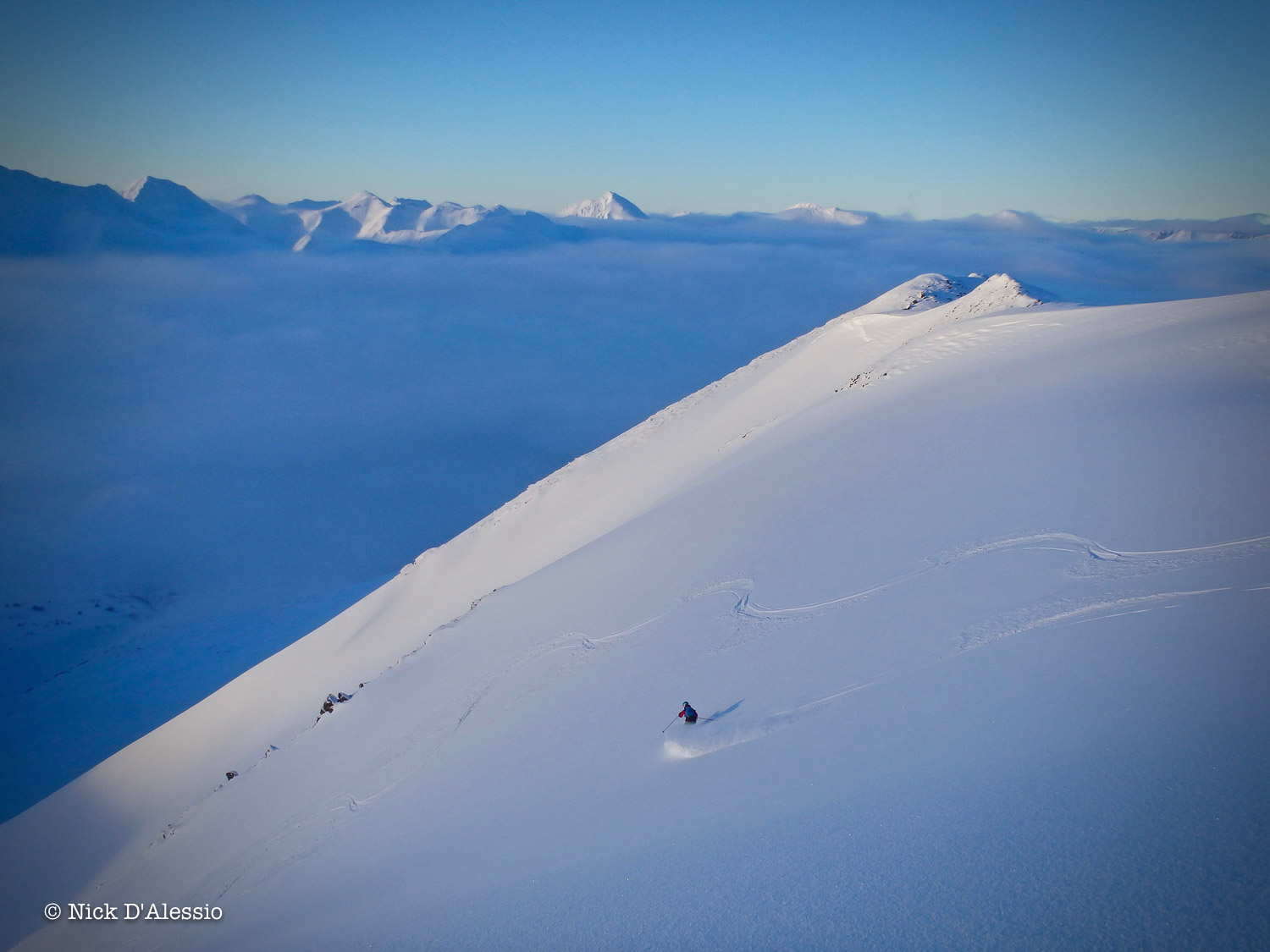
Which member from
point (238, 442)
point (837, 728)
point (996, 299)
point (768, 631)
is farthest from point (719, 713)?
point (238, 442)

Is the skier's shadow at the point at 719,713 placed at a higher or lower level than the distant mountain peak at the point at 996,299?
lower

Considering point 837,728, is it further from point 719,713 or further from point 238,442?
point 238,442

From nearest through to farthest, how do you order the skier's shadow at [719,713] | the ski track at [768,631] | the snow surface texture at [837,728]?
the snow surface texture at [837,728]
the ski track at [768,631]
the skier's shadow at [719,713]

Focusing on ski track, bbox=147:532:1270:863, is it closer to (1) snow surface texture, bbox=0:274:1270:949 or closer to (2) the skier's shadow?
(1) snow surface texture, bbox=0:274:1270:949

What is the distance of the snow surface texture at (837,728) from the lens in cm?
441

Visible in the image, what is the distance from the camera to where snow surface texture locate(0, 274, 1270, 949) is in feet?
14.5

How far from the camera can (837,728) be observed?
6484 mm

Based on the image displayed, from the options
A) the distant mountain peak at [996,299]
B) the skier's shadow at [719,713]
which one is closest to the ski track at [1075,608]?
the skier's shadow at [719,713]

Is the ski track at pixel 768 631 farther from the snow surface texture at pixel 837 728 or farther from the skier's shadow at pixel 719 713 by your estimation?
the skier's shadow at pixel 719 713

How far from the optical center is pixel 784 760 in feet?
20.8

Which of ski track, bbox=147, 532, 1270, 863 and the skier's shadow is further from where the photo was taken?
the skier's shadow

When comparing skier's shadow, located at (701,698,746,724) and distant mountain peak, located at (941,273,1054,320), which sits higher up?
distant mountain peak, located at (941,273,1054,320)

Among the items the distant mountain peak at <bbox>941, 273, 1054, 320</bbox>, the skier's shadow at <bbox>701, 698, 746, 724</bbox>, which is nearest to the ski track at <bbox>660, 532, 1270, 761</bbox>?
the skier's shadow at <bbox>701, 698, 746, 724</bbox>

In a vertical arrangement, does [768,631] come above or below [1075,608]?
below
